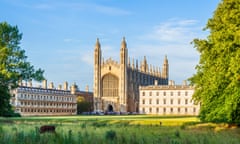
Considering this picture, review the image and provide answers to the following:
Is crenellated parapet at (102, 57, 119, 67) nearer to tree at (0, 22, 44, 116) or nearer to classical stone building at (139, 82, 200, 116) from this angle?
classical stone building at (139, 82, 200, 116)

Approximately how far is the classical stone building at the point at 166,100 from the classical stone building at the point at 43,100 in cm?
2381

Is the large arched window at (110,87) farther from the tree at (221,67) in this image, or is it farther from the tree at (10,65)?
the tree at (221,67)

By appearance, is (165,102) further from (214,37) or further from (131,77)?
(214,37)

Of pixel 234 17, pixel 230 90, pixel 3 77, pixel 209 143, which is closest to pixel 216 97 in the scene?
pixel 230 90

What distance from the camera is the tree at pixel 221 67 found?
27703 mm

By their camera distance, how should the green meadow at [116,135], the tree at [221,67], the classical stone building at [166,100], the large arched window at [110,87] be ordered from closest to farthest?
the green meadow at [116,135] → the tree at [221,67] → the classical stone building at [166,100] → the large arched window at [110,87]

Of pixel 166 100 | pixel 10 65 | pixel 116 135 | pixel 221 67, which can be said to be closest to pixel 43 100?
pixel 166 100

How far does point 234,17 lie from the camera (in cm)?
2892

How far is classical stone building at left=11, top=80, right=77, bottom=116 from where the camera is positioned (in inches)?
4818

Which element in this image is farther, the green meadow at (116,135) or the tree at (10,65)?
the tree at (10,65)

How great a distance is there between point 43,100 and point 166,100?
36431 mm

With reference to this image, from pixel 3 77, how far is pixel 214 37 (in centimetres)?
2251

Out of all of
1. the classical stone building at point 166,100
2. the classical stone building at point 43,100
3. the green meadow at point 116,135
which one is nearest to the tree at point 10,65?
the green meadow at point 116,135

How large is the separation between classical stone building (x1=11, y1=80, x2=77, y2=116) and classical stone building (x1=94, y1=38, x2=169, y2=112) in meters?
9.56
